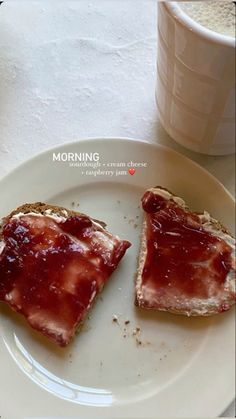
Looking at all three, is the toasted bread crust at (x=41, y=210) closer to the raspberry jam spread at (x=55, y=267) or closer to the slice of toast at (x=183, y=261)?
the raspberry jam spread at (x=55, y=267)

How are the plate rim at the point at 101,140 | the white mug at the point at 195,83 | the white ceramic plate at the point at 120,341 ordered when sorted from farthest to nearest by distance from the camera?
the plate rim at the point at 101,140
the white ceramic plate at the point at 120,341
the white mug at the point at 195,83

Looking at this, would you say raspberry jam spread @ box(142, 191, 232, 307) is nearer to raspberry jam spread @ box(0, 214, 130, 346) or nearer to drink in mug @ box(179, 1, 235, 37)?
raspberry jam spread @ box(0, 214, 130, 346)

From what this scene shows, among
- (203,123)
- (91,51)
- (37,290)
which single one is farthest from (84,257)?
(91,51)

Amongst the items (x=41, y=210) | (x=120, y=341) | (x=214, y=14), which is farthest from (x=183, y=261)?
(x=214, y=14)

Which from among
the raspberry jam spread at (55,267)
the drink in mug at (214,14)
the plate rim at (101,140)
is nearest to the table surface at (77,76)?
the plate rim at (101,140)

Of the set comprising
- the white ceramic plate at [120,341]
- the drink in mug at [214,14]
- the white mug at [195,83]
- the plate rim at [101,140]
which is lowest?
the white ceramic plate at [120,341]

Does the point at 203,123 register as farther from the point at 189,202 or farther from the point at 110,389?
the point at 110,389

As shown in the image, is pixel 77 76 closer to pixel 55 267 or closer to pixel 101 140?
pixel 101 140
